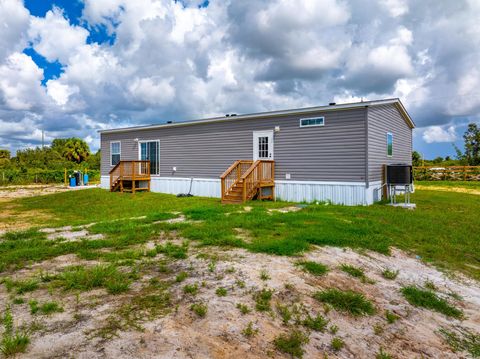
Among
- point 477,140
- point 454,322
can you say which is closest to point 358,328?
point 454,322

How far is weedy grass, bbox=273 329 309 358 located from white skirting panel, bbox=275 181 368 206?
8971mm

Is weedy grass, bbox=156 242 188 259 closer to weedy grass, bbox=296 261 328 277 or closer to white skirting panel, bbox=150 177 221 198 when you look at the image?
weedy grass, bbox=296 261 328 277

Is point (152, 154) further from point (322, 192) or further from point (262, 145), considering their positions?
point (322, 192)

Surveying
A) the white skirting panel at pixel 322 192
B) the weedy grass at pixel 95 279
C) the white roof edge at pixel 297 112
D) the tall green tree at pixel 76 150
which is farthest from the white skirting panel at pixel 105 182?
the tall green tree at pixel 76 150

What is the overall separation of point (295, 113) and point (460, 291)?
8.80m

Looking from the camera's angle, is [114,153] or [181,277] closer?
[181,277]

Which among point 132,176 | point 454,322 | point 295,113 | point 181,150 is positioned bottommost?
point 454,322

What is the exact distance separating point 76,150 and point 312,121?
127 feet

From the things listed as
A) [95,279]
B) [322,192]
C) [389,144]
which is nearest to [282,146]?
[322,192]

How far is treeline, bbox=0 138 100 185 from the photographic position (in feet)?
85.5

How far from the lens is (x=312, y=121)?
12.1m

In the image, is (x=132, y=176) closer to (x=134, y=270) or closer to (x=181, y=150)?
(x=181, y=150)

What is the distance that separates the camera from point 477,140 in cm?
2864

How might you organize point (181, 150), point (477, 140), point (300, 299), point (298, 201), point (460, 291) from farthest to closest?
point (477, 140), point (181, 150), point (298, 201), point (460, 291), point (300, 299)
